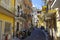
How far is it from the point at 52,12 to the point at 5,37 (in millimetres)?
4841

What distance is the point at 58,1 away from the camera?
6395mm

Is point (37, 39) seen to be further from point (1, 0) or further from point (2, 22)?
point (1, 0)

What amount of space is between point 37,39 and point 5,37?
10.3 feet

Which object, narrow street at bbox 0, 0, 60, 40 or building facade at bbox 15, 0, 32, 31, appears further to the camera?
building facade at bbox 15, 0, 32, 31

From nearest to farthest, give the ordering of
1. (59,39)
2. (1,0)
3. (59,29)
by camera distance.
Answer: (59,39)
(59,29)
(1,0)

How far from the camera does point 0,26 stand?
1242 cm

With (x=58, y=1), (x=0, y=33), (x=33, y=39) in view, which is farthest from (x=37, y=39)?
(x=58, y=1)

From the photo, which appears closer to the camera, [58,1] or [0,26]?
[58,1]

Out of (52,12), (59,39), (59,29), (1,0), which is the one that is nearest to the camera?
(59,39)

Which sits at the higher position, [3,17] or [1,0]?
[1,0]

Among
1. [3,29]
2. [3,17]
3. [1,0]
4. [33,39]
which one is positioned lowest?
[33,39]

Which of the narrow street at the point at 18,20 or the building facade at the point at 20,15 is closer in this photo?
the narrow street at the point at 18,20

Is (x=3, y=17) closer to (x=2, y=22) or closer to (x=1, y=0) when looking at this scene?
(x=2, y=22)

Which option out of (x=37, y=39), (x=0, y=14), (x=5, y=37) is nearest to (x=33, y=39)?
(x=37, y=39)
